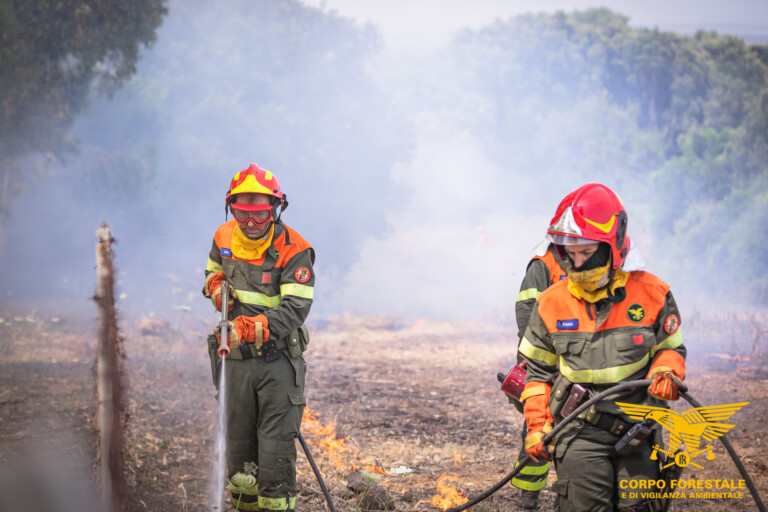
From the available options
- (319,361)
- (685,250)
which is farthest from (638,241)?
(319,361)

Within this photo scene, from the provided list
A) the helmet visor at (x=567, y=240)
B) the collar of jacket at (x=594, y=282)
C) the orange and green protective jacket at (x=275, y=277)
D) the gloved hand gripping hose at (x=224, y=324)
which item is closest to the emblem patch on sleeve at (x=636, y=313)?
the collar of jacket at (x=594, y=282)

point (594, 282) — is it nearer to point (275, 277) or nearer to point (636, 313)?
point (636, 313)

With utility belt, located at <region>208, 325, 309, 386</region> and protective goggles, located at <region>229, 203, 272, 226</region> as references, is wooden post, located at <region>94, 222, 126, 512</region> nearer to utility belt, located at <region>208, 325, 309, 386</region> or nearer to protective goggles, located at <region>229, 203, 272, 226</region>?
utility belt, located at <region>208, 325, 309, 386</region>

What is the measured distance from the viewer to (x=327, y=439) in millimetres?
7520

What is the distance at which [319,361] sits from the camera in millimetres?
13336

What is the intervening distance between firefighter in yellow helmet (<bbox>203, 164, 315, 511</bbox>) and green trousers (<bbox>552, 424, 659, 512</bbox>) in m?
1.96

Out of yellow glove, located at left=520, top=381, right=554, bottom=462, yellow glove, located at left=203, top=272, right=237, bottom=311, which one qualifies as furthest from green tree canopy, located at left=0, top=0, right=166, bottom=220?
yellow glove, located at left=520, top=381, right=554, bottom=462

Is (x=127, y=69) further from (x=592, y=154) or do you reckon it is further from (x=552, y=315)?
(x=592, y=154)

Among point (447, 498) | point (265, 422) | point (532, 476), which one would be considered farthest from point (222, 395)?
point (532, 476)

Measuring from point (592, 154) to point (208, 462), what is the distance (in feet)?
80.8

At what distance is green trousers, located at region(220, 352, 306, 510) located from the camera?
14.8 ft

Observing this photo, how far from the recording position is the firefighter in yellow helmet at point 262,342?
451 centimetres

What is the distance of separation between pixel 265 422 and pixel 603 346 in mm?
2365

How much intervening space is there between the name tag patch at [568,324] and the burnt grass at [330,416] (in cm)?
258
